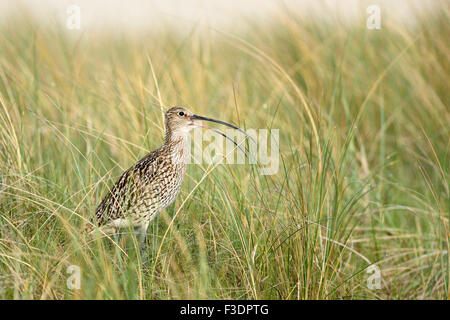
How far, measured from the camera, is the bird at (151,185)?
364 centimetres

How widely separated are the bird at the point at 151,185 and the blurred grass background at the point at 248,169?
0.43 feet

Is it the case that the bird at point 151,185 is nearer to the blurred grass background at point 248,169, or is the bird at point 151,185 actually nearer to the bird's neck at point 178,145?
the bird's neck at point 178,145

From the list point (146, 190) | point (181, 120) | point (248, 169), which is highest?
point (181, 120)

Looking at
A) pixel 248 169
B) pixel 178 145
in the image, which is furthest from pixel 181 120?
pixel 248 169

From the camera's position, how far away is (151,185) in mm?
3645

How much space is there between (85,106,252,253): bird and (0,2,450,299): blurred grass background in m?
0.13

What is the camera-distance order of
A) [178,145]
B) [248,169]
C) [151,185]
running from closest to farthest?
[151,185] < [178,145] < [248,169]

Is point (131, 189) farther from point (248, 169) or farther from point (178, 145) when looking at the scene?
point (248, 169)

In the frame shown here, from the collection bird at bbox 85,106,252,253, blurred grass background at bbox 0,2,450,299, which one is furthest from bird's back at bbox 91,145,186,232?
blurred grass background at bbox 0,2,450,299

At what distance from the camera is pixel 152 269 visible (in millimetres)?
3297

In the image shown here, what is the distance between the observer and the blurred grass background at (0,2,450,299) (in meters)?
3.44

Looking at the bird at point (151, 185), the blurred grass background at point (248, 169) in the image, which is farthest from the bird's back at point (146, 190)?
the blurred grass background at point (248, 169)

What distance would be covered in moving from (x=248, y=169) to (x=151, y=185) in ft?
3.16

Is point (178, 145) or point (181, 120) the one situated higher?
point (181, 120)
